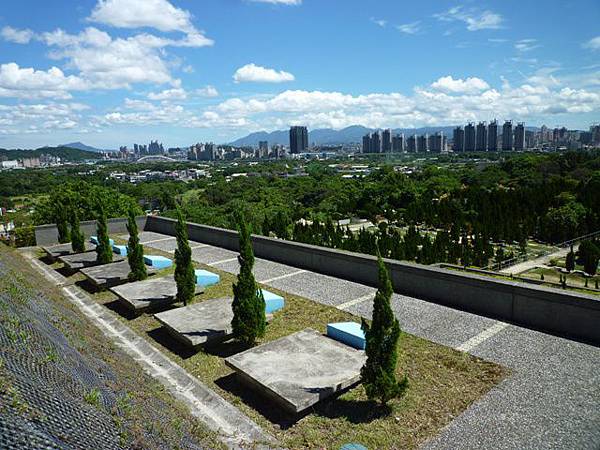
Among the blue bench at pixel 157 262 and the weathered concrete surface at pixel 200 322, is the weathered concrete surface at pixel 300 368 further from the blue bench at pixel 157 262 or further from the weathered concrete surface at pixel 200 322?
the blue bench at pixel 157 262

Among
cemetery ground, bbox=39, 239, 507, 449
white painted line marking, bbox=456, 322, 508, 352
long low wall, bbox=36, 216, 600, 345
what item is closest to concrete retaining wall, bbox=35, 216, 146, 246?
long low wall, bbox=36, 216, 600, 345

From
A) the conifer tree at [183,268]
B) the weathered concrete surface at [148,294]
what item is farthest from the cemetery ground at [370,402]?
the conifer tree at [183,268]

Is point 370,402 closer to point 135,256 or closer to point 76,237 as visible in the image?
point 135,256

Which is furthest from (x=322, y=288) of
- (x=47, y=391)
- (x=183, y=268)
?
(x=47, y=391)

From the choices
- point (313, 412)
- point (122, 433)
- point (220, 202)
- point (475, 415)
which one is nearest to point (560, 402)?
point (475, 415)

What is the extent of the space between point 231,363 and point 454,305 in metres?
5.47

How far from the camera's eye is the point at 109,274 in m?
12.2

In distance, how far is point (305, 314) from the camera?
31.5 ft

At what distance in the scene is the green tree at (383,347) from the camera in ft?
18.0

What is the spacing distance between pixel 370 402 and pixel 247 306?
2754mm

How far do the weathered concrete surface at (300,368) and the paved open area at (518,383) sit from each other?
1469 millimetres

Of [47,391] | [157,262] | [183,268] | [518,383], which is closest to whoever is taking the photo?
[47,391]

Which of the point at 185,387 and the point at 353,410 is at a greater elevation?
the point at 353,410

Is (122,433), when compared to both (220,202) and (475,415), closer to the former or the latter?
(475,415)
